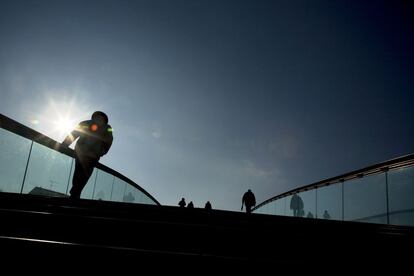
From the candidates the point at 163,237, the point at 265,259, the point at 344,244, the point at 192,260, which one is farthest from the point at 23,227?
the point at 344,244

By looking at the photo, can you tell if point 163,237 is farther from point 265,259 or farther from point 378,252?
point 378,252

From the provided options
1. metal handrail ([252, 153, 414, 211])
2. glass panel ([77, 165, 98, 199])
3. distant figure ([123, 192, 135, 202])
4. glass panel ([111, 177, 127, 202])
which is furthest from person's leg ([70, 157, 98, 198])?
distant figure ([123, 192, 135, 202])

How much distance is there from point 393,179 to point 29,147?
7.06 m

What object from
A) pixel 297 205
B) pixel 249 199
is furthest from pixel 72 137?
pixel 249 199

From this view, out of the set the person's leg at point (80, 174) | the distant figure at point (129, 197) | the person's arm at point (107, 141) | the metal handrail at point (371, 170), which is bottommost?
the person's leg at point (80, 174)

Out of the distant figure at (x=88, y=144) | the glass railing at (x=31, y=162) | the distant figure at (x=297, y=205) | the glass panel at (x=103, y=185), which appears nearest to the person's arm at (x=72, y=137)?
the distant figure at (x=88, y=144)

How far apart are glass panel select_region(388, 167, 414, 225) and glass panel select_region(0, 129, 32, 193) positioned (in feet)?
23.1

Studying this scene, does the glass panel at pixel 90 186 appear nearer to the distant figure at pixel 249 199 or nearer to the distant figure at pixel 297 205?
the distant figure at pixel 297 205

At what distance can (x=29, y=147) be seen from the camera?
5961mm

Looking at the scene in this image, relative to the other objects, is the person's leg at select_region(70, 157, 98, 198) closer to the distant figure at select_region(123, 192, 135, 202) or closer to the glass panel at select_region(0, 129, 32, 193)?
the glass panel at select_region(0, 129, 32, 193)

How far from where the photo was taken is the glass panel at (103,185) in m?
8.98

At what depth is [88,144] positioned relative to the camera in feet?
17.5

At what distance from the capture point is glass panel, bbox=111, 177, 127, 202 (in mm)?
10349

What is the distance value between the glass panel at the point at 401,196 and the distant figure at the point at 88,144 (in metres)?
5.46
